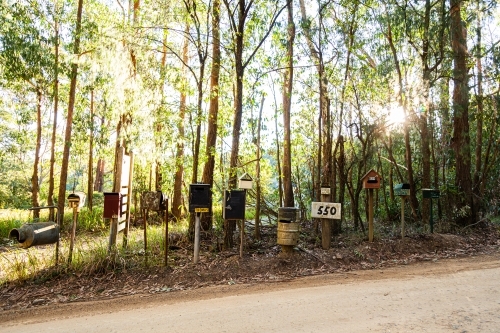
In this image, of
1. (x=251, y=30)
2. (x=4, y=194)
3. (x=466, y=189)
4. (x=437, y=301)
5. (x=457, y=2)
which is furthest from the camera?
(x=4, y=194)

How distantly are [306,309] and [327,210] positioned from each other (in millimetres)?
2986

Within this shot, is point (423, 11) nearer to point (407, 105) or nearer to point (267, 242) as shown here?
point (407, 105)

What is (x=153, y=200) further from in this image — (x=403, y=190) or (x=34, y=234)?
(x=403, y=190)

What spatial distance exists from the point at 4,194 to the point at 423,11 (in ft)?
71.6

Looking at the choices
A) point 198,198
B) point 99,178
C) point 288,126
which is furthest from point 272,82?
point 99,178

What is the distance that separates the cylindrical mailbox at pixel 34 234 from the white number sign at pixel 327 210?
4615mm

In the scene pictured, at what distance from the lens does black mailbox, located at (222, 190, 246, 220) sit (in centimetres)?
656

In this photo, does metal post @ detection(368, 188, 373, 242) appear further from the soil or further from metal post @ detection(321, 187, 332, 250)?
metal post @ detection(321, 187, 332, 250)

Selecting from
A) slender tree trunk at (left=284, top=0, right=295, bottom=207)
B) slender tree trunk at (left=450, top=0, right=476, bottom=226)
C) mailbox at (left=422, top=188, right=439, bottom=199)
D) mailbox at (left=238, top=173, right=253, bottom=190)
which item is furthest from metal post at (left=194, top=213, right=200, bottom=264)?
slender tree trunk at (left=450, top=0, right=476, bottom=226)

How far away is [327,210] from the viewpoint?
7.02 metres

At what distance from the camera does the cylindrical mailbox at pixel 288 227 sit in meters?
6.49

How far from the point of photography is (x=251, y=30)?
7723mm

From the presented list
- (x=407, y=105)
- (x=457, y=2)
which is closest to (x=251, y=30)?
(x=407, y=105)

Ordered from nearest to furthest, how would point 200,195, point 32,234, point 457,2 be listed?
point 32,234 → point 200,195 → point 457,2
